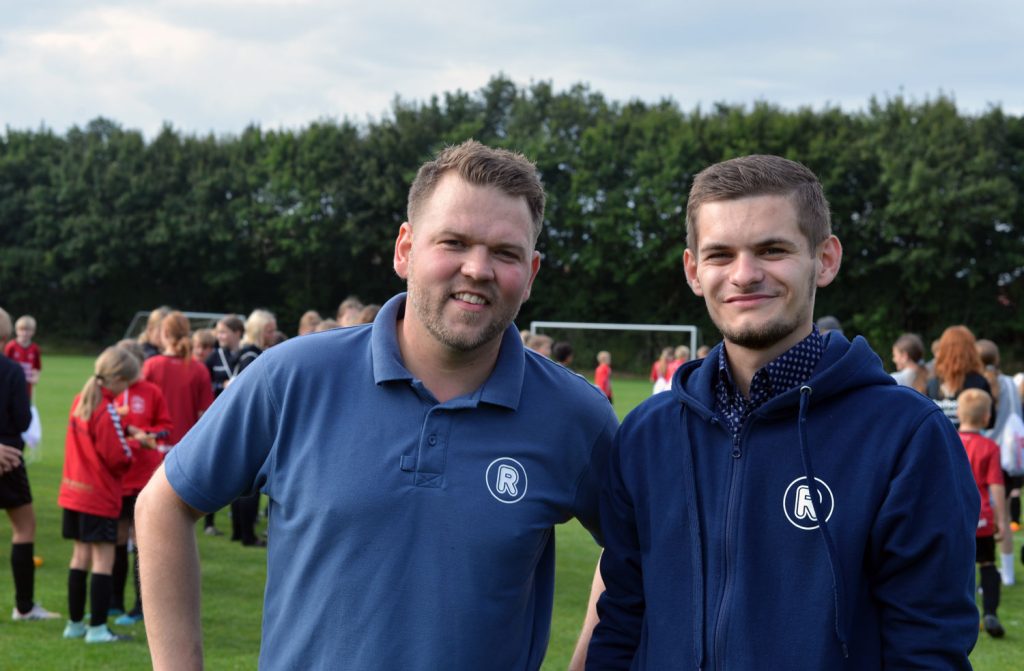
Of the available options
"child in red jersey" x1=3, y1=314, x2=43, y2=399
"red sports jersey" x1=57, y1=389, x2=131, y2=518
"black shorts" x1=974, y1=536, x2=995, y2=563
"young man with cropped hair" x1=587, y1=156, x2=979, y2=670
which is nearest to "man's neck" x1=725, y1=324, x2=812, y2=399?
"young man with cropped hair" x1=587, y1=156, x2=979, y2=670

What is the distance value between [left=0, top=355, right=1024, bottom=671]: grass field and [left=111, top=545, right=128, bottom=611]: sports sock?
0.36 meters

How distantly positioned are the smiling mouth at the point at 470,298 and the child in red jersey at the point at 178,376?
7179 mm

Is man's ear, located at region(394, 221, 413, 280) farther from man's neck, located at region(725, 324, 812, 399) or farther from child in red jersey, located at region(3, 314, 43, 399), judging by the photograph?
child in red jersey, located at region(3, 314, 43, 399)

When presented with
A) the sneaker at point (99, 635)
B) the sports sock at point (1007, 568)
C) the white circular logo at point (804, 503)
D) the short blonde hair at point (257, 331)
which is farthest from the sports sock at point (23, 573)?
the sports sock at point (1007, 568)

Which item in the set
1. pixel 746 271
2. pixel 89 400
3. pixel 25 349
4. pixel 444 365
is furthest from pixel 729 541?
pixel 25 349

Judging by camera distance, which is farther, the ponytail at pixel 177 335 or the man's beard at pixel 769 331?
the ponytail at pixel 177 335

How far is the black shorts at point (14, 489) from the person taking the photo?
23.6 feet

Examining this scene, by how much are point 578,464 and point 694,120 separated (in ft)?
149

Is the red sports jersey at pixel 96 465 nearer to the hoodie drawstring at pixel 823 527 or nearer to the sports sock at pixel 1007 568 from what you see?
the hoodie drawstring at pixel 823 527

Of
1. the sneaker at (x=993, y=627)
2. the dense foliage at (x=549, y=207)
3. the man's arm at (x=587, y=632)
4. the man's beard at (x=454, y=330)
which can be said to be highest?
the dense foliage at (x=549, y=207)

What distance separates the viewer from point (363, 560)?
2.34 meters

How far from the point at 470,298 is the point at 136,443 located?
5.36 m

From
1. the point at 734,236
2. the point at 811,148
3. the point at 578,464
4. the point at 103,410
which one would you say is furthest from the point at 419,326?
the point at 811,148

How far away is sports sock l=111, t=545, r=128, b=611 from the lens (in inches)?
298
